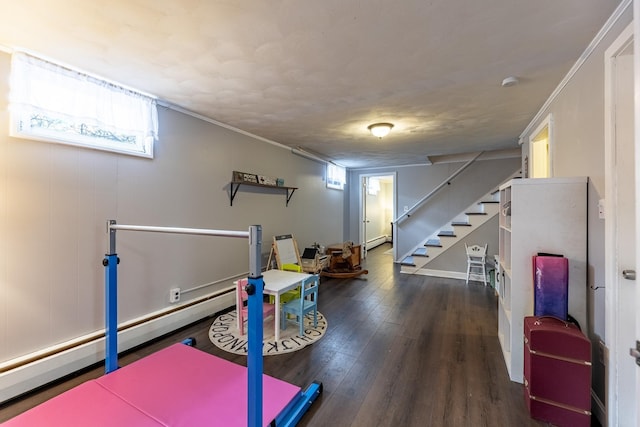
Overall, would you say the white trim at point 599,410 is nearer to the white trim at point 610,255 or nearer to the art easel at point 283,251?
the white trim at point 610,255

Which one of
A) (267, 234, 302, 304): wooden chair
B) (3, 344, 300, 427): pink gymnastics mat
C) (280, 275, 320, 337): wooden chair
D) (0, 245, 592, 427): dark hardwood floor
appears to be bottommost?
(0, 245, 592, 427): dark hardwood floor

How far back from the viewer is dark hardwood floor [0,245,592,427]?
5.89 ft

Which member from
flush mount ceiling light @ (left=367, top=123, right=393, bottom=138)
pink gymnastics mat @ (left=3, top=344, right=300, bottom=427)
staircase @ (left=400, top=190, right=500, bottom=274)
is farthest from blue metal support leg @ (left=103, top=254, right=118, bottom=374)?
staircase @ (left=400, top=190, right=500, bottom=274)

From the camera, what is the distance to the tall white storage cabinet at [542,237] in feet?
6.47

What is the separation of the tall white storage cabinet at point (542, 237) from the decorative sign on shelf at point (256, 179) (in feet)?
9.68

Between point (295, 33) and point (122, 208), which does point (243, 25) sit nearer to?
point (295, 33)

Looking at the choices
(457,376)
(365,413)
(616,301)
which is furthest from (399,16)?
(457,376)

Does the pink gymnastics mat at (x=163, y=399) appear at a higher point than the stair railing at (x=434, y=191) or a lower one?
lower

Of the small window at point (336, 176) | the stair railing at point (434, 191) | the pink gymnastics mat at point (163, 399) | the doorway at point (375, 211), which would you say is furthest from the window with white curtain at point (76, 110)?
the doorway at point (375, 211)

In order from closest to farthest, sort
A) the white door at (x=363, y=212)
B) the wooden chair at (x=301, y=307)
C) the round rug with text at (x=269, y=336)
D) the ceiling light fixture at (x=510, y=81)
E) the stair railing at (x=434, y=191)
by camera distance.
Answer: the ceiling light fixture at (x=510, y=81) < the round rug with text at (x=269, y=336) < the wooden chair at (x=301, y=307) < the stair railing at (x=434, y=191) < the white door at (x=363, y=212)

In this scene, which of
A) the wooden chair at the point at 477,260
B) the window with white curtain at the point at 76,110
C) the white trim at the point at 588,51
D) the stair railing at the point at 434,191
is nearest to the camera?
the white trim at the point at 588,51

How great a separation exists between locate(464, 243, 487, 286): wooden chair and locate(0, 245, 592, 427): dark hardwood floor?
3.83ft

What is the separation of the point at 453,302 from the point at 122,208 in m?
4.34

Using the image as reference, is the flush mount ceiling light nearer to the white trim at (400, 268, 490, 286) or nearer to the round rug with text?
the round rug with text
